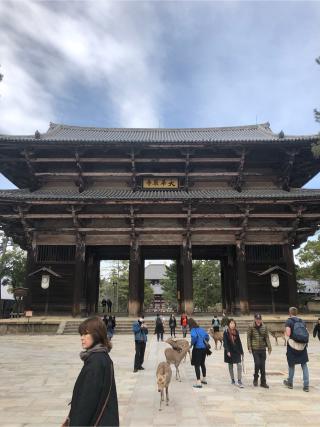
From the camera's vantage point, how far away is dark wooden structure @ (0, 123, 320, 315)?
20909 millimetres

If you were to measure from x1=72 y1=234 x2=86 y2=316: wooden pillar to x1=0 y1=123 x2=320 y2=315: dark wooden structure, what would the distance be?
0.21ft

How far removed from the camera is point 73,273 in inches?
844

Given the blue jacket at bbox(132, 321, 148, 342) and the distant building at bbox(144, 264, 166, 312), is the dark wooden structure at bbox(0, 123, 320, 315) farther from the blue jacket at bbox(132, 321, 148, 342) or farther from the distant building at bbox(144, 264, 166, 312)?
the distant building at bbox(144, 264, 166, 312)

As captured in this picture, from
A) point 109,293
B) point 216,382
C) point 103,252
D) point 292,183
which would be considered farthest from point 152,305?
point 216,382

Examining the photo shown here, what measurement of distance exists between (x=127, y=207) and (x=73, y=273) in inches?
210

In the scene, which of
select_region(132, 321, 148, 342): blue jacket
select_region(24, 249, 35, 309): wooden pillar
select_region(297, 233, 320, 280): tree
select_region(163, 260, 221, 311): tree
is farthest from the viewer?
select_region(163, 260, 221, 311): tree

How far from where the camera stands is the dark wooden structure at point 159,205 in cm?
2091

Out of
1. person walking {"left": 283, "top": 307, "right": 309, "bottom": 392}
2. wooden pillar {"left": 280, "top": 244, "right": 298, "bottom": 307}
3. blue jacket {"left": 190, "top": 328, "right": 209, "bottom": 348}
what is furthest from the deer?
wooden pillar {"left": 280, "top": 244, "right": 298, "bottom": 307}

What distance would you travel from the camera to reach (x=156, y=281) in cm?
6762

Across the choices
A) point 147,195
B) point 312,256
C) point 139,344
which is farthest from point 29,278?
point 312,256

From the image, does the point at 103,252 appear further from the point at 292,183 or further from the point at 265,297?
the point at 292,183

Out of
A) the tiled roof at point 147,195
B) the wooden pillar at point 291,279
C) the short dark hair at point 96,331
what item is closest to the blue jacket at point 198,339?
the short dark hair at point 96,331

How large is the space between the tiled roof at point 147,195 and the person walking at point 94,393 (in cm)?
1758

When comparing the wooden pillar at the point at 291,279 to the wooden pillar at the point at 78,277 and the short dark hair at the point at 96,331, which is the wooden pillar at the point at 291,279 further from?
the short dark hair at the point at 96,331
